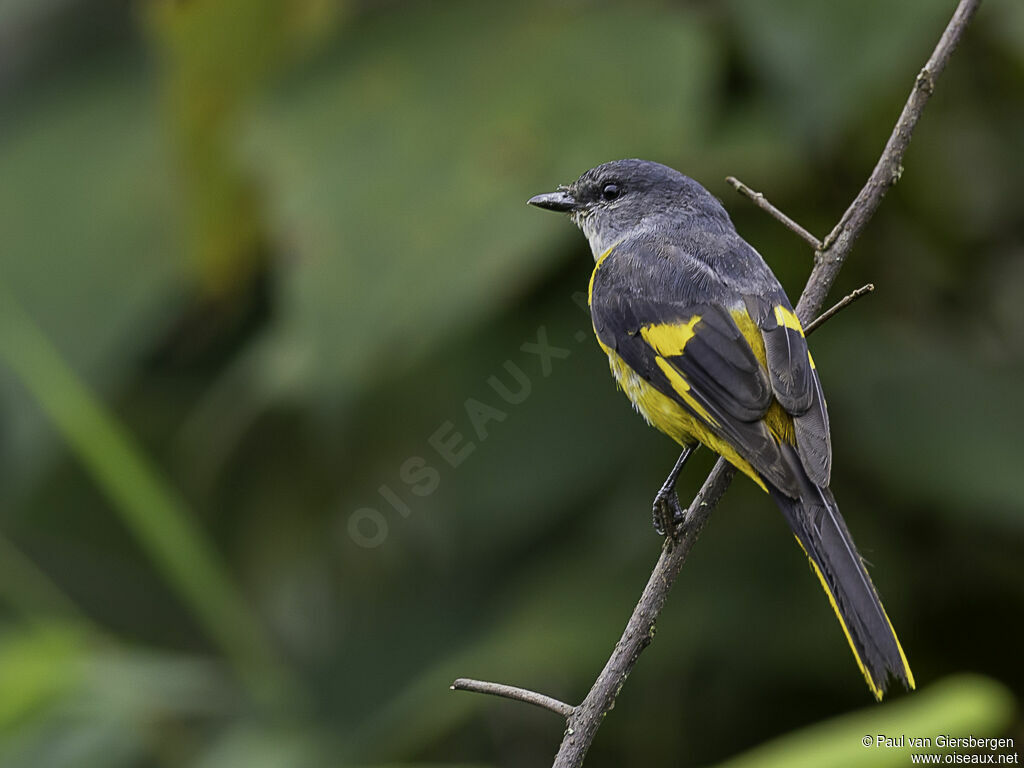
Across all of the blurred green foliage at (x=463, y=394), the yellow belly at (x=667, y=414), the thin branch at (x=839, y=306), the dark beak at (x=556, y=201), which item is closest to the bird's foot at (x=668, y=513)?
the yellow belly at (x=667, y=414)

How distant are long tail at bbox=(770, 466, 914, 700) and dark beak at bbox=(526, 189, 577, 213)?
972mm

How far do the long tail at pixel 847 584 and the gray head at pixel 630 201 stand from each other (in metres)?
0.96

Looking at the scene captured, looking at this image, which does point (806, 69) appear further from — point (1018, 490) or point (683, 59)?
point (1018, 490)

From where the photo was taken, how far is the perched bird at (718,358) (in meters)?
2.18

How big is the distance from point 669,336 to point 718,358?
0.47ft

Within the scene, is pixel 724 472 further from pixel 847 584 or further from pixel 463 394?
pixel 463 394

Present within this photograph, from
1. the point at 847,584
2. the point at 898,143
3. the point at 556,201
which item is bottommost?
the point at 847,584

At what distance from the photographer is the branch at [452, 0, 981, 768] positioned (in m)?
1.89

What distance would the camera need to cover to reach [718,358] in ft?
8.13

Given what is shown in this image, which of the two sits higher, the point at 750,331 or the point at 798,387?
the point at 750,331

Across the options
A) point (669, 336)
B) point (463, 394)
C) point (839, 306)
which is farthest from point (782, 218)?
point (463, 394)

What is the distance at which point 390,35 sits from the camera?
3.41 m

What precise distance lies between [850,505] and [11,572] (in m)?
2.41

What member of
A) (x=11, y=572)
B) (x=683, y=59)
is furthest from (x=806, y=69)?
(x=11, y=572)
